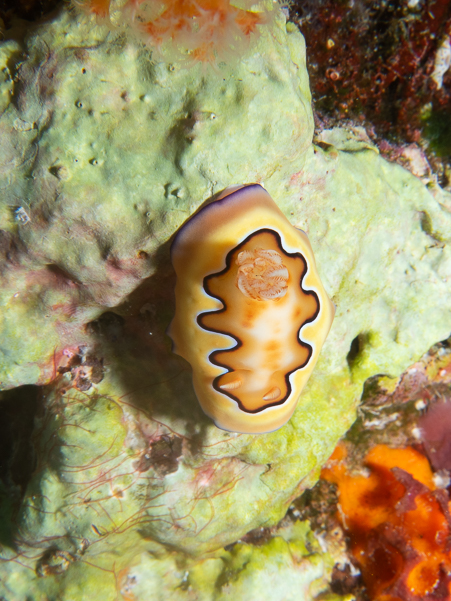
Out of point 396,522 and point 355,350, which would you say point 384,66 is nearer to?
point 355,350

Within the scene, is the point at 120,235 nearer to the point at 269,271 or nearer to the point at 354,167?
the point at 269,271

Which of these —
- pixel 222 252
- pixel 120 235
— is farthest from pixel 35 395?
pixel 222 252

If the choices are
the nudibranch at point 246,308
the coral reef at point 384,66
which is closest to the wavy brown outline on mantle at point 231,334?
the nudibranch at point 246,308

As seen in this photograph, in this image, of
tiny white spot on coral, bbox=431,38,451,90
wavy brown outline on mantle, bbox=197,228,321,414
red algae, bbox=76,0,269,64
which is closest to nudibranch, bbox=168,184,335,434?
wavy brown outline on mantle, bbox=197,228,321,414

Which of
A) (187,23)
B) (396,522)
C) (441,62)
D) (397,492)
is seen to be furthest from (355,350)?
(187,23)

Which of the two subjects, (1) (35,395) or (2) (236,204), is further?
(1) (35,395)

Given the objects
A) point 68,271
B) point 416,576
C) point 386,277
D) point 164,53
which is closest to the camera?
point 164,53
